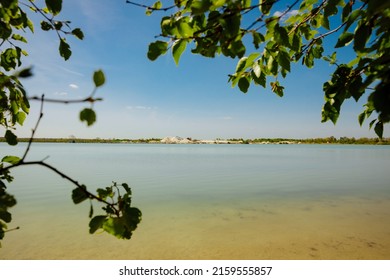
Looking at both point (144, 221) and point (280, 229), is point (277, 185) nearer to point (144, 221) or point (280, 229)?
point (280, 229)

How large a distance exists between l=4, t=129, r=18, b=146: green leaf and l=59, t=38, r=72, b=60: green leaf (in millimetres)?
698

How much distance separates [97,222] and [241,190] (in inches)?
563

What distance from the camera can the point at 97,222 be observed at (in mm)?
1170

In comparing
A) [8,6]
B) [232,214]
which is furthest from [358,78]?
[232,214]

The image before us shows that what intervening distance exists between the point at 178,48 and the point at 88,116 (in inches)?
23.9

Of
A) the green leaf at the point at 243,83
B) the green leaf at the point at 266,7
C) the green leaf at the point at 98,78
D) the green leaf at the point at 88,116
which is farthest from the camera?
the green leaf at the point at 243,83

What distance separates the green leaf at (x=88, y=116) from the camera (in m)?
0.94

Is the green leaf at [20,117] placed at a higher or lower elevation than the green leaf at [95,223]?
higher

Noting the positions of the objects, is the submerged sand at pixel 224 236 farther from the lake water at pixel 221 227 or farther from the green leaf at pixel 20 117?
the green leaf at pixel 20 117

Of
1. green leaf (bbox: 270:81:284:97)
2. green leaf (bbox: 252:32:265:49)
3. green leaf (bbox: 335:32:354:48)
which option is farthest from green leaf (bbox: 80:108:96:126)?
green leaf (bbox: 270:81:284:97)

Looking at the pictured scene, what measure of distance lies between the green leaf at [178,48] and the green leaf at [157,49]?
4 centimetres

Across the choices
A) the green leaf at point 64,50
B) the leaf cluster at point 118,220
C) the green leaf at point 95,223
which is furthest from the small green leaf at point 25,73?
the green leaf at point 64,50

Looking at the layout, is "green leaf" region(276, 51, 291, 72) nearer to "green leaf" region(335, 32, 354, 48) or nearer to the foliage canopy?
"green leaf" region(335, 32, 354, 48)

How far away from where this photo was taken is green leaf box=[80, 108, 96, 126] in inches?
36.9
